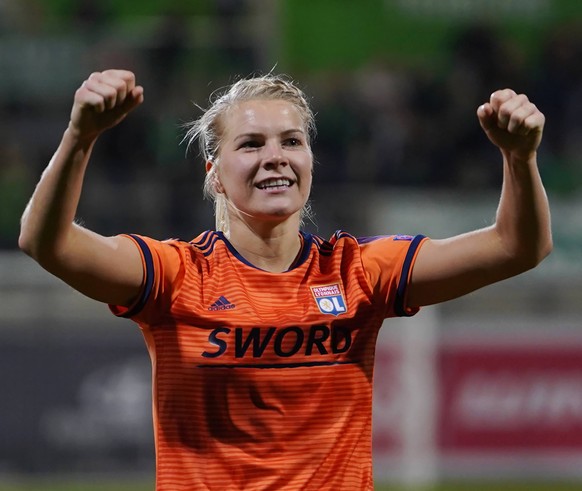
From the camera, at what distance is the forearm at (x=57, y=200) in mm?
3217

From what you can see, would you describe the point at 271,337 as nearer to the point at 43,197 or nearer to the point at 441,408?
the point at 43,197

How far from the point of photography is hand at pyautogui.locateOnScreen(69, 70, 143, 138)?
3090 mm

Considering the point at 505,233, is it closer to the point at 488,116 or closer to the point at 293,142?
the point at 488,116

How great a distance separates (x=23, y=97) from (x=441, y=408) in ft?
18.5

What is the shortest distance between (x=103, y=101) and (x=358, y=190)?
347 inches

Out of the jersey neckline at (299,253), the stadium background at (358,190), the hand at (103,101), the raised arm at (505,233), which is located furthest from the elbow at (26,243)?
the stadium background at (358,190)

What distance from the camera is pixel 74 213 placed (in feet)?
10.7

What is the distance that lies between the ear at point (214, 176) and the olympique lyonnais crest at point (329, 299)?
0.47m

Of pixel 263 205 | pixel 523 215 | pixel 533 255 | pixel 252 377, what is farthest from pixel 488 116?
pixel 252 377

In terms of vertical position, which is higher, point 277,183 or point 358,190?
point 358,190

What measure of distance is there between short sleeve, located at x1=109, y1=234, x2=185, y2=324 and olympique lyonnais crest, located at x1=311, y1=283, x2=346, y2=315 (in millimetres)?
406

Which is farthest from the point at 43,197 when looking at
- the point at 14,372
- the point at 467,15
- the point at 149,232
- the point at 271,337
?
the point at 467,15

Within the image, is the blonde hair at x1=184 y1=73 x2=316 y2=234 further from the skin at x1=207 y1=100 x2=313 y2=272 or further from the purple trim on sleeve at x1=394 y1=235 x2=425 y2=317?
the purple trim on sleeve at x1=394 y1=235 x2=425 y2=317

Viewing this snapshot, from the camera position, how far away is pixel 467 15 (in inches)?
550
